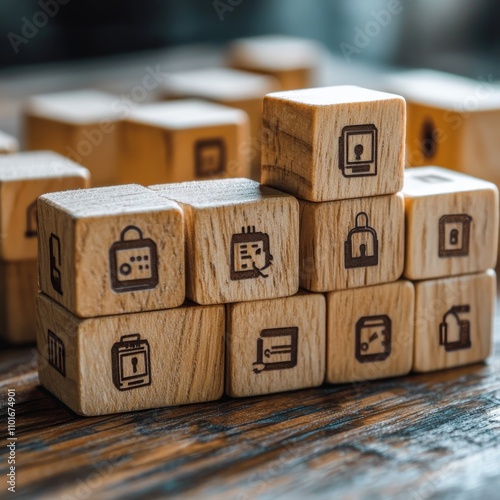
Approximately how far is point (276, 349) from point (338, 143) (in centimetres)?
34

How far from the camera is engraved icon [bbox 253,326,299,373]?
167 cm

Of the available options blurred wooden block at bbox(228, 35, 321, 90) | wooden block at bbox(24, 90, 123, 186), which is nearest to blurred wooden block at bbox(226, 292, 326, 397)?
wooden block at bbox(24, 90, 123, 186)

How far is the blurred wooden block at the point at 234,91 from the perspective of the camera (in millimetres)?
3033

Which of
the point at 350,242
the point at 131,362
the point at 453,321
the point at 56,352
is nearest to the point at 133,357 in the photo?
the point at 131,362

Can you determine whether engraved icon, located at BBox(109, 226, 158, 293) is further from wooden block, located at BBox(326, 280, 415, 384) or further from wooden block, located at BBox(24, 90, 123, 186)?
wooden block, located at BBox(24, 90, 123, 186)

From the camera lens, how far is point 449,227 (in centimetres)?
177

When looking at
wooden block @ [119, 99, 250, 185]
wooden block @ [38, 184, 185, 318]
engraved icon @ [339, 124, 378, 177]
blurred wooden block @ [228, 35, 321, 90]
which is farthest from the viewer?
blurred wooden block @ [228, 35, 321, 90]

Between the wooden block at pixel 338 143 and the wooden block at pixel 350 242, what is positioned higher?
the wooden block at pixel 338 143

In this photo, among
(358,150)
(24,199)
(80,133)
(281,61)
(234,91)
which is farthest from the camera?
(281,61)

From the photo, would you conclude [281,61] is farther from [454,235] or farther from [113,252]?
[113,252]

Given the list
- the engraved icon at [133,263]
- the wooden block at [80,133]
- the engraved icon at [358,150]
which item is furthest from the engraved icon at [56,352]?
the wooden block at [80,133]

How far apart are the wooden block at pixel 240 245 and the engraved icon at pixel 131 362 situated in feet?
0.37

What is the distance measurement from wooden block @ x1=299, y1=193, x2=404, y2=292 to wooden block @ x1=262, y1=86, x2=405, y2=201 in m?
0.02

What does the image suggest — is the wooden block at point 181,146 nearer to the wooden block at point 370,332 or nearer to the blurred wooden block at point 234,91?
the blurred wooden block at point 234,91
